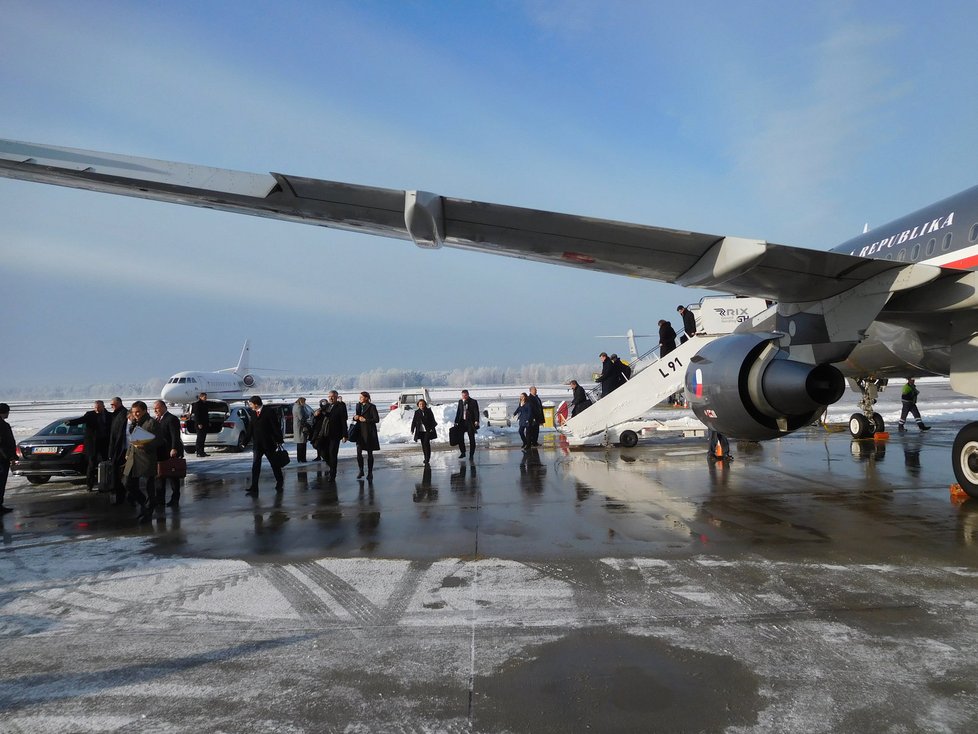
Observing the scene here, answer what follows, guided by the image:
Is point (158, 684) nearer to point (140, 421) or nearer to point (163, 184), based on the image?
point (163, 184)

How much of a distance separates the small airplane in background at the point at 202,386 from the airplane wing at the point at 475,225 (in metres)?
36.6

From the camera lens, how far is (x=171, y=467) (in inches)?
361

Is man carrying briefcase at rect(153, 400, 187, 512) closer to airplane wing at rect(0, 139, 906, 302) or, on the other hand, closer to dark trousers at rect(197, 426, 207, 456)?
airplane wing at rect(0, 139, 906, 302)

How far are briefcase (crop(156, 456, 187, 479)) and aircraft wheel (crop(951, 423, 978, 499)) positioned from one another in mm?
11063

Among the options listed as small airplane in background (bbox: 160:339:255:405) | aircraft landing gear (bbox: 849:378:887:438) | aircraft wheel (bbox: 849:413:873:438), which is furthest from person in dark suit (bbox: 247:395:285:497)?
small airplane in background (bbox: 160:339:255:405)

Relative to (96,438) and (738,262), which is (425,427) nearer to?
(96,438)

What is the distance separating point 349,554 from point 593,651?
3.29m

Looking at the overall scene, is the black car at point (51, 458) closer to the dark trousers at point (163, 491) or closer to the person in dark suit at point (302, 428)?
the dark trousers at point (163, 491)

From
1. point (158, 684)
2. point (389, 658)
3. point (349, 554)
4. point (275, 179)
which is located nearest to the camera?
point (158, 684)

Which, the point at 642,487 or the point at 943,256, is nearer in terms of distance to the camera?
the point at 943,256

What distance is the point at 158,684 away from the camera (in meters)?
3.48

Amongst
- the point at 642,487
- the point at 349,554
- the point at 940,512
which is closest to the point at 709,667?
the point at 349,554

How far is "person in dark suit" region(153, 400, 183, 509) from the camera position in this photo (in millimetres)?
9266

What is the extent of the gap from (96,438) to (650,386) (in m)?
11.9
